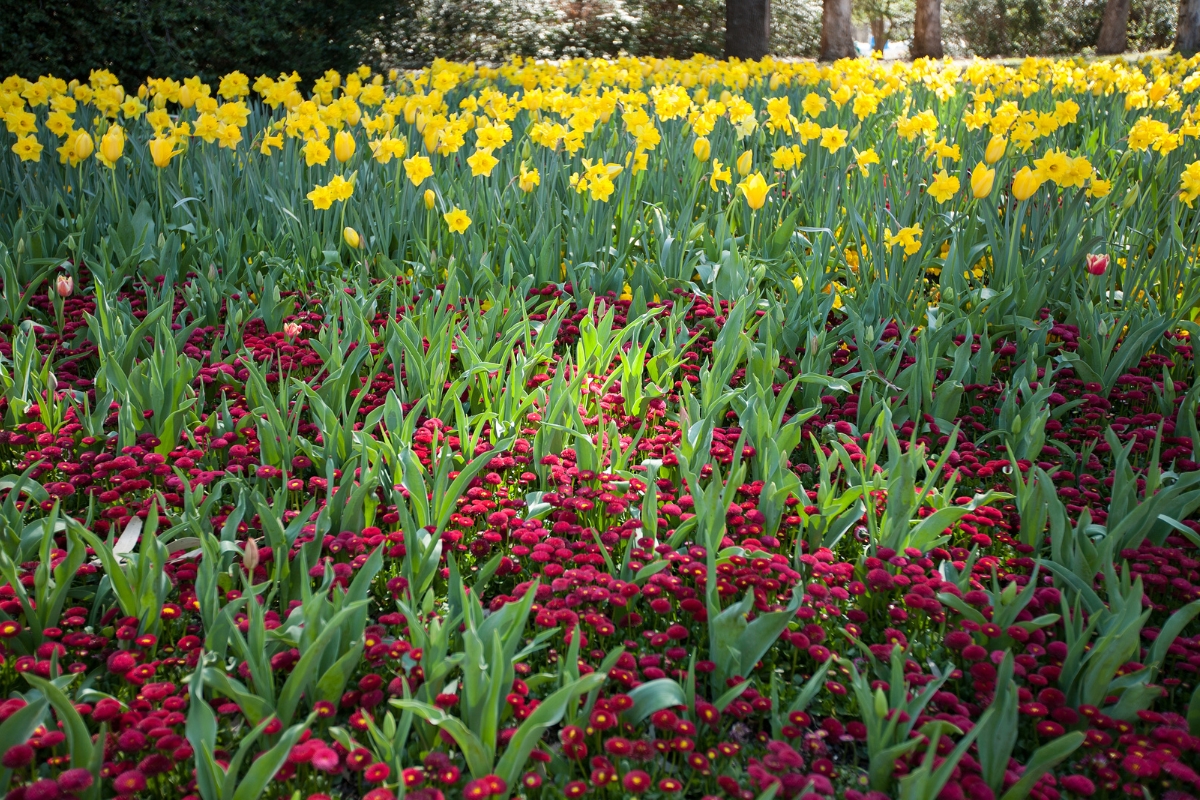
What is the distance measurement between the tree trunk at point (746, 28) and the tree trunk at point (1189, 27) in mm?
7561

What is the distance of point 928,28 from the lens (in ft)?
61.3

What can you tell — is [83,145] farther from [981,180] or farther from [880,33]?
[880,33]

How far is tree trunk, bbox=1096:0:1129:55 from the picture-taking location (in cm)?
1914

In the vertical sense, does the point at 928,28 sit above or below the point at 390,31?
above

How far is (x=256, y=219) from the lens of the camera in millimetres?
3789

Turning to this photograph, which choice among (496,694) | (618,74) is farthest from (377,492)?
(618,74)

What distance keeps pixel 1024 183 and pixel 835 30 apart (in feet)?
47.1

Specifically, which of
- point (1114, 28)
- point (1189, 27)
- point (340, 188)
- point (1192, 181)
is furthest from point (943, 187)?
point (1114, 28)

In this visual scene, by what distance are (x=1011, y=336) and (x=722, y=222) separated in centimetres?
104

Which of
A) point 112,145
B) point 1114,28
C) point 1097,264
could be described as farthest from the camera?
point 1114,28

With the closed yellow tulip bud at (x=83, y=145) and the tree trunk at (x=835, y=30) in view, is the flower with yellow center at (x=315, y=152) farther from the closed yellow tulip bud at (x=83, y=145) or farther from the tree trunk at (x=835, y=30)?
the tree trunk at (x=835, y=30)

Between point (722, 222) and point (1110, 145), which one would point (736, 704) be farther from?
point (1110, 145)

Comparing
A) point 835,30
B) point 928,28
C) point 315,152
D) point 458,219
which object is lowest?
point 458,219

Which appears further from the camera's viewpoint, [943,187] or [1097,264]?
[943,187]
